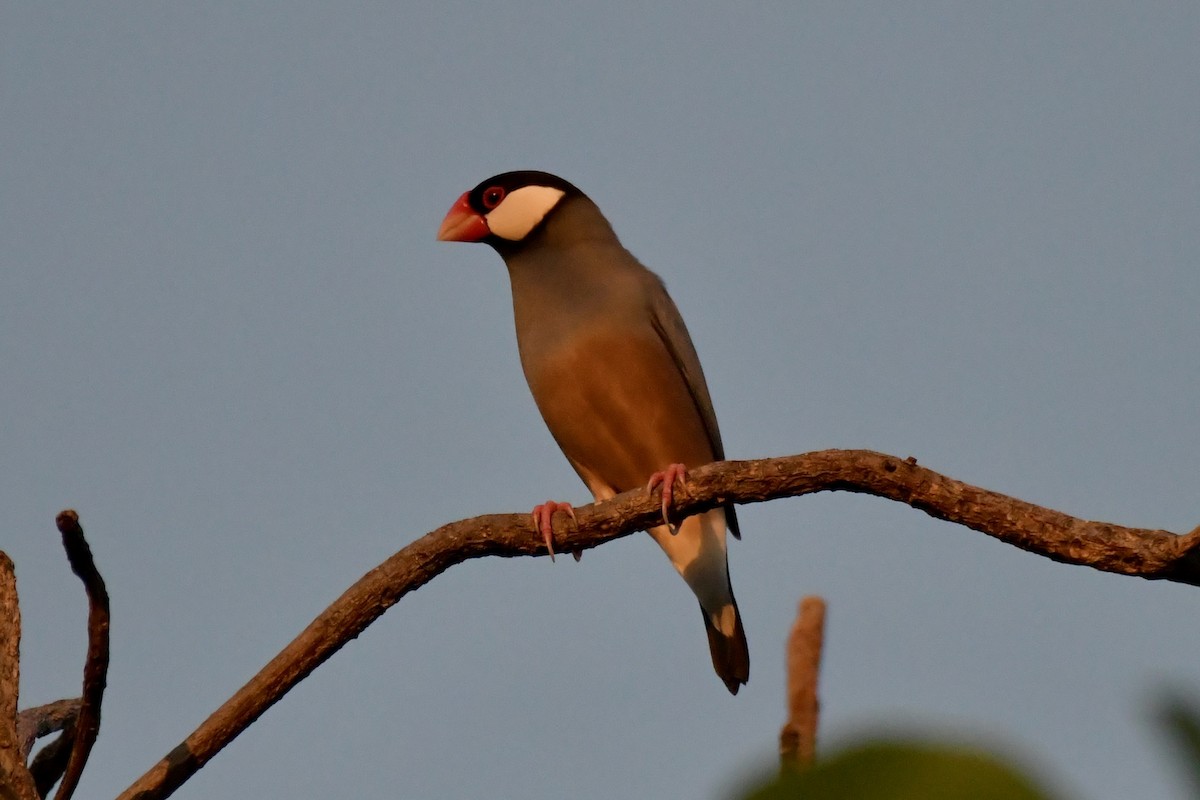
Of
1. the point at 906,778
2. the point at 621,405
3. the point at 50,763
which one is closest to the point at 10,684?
the point at 50,763

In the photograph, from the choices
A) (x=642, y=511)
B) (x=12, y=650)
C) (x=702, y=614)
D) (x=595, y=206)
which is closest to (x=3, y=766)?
(x=12, y=650)

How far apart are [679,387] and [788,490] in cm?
232

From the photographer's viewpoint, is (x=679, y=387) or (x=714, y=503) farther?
(x=679, y=387)

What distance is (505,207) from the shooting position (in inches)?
279

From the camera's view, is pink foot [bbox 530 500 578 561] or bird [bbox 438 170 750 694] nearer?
pink foot [bbox 530 500 578 561]

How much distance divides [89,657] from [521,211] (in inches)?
173

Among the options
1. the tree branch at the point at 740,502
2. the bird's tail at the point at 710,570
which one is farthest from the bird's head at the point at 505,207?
the tree branch at the point at 740,502

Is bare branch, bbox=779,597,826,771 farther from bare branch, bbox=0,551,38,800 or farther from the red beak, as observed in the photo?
the red beak

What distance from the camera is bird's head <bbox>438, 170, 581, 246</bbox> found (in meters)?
6.97

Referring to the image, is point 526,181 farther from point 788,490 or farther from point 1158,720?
point 1158,720

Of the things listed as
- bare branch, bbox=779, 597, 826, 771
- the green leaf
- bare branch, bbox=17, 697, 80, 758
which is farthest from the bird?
the green leaf

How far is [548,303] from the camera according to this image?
6.29 metres

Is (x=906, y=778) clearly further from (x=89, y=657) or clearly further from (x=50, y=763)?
(x=50, y=763)

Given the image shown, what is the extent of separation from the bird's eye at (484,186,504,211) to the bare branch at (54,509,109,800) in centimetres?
448
